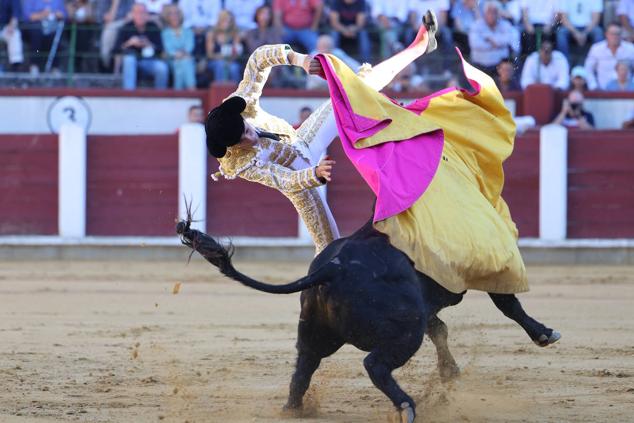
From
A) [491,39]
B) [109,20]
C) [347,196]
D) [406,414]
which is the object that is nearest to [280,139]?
[406,414]

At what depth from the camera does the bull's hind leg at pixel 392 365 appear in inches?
141

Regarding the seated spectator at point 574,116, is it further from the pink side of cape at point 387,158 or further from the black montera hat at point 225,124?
the black montera hat at point 225,124

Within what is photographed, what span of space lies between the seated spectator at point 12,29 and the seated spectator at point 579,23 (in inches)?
173

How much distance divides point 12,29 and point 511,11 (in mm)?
4064

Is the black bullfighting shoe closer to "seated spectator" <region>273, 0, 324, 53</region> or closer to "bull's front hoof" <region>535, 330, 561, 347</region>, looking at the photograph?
"bull's front hoof" <region>535, 330, 561, 347</region>

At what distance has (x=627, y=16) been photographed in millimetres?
9859

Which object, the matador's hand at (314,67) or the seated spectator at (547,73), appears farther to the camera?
Answer: the seated spectator at (547,73)

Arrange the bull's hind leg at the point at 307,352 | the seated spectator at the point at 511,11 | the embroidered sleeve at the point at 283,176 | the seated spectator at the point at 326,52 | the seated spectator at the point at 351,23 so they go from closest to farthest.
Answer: the embroidered sleeve at the point at 283,176 → the bull's hind leg at the point at 307,352 → the seated spectator at the point at 511,11 → the seated spectator at the point at 326,52 → the seated spectator at the point at 351,23

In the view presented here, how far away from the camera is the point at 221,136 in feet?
12.7

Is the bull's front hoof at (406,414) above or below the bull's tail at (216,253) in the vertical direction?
below

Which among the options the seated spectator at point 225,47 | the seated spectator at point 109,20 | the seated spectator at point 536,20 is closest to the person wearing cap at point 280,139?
the seated spectator at point 536,20

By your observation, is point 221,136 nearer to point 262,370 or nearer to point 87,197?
point 262,370

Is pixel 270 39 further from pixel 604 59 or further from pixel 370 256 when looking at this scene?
pixel 370 256

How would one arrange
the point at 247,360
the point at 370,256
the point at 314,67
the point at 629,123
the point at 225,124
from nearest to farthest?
the point at 370,256 < the point at 225,124 < the point at 314,67 < the point at 247,360 < the point at 629,123
